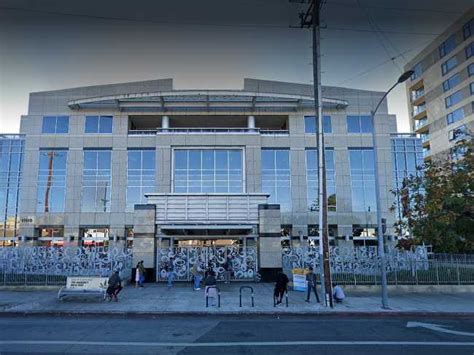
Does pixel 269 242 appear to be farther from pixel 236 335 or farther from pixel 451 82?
pixel 451 82

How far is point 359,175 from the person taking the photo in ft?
137

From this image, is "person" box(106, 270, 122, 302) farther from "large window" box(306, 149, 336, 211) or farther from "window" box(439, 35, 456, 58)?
"window" box(439, 35, 456, 58)

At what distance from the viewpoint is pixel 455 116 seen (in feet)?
188

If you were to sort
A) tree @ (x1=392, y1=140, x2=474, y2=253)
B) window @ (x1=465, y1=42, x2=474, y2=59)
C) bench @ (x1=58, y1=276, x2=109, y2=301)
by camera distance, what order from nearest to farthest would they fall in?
bench @ (x1=58, y1=276, x2=109, y2=301) → tree @ (x1=392, y1=140, x2=474, y2=253) → window @ (x1=465, y1=42, x2=474, y2=59)

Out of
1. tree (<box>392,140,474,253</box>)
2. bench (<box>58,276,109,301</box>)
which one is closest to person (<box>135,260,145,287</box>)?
bench (<box>58,276,109,301</box>)

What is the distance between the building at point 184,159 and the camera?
4012cm

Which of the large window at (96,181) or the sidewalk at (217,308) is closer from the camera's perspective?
the sidewalk at (217,308)

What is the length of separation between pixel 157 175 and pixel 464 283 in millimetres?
29246

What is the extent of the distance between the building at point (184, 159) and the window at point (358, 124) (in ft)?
0.37

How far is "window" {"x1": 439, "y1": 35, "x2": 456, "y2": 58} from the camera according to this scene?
57.7 meters

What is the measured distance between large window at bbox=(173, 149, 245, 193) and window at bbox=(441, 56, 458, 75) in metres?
38.9

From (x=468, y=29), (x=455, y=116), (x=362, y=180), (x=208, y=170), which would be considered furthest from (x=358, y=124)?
(x=468, y=29)

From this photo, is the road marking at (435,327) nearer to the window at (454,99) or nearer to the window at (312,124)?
the window at (312,124)

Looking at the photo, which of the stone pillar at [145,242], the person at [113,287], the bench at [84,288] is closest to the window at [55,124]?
the stone pillar at [145,242]
